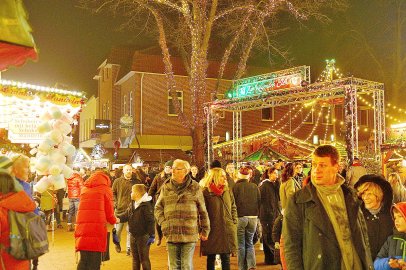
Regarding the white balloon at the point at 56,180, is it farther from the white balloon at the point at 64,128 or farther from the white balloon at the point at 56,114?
the white balloon at the point at 56,114

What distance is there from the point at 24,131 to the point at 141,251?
5919 mm

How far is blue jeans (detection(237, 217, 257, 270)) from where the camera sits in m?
8.77

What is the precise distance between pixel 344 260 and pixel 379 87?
11.8 metres

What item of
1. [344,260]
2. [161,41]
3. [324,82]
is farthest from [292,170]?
[161,41]

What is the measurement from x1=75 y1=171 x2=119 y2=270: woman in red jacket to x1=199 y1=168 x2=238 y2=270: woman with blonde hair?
1.50 metres

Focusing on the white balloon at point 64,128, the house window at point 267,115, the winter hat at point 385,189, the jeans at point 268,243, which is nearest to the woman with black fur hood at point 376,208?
the winter hat at point 385,189

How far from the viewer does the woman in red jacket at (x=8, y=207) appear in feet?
13.9

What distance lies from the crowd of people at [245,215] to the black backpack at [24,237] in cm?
6

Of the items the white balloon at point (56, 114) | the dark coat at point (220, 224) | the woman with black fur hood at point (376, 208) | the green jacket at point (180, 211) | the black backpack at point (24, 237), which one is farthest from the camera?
the white balloon at point (56, 114)

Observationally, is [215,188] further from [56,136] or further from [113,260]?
[56,136]

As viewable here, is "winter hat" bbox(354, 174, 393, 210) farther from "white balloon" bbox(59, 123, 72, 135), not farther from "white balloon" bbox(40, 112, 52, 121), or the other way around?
"white balloon" bbox(40, 112, 52, 121)

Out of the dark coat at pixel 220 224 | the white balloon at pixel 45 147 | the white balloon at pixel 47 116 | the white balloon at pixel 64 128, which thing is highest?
the white balloon at pixel 47 116

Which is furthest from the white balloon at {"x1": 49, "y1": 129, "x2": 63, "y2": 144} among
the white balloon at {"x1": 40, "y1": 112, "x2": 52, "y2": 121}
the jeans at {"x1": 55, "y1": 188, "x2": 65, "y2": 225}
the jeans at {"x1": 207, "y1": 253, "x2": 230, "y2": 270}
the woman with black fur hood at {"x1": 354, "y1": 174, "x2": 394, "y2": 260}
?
the woman with black fur hood at {"x1": 354, "y1": 174, "x2": 394, "y2": 260}

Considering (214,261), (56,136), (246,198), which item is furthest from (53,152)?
(214,261)
